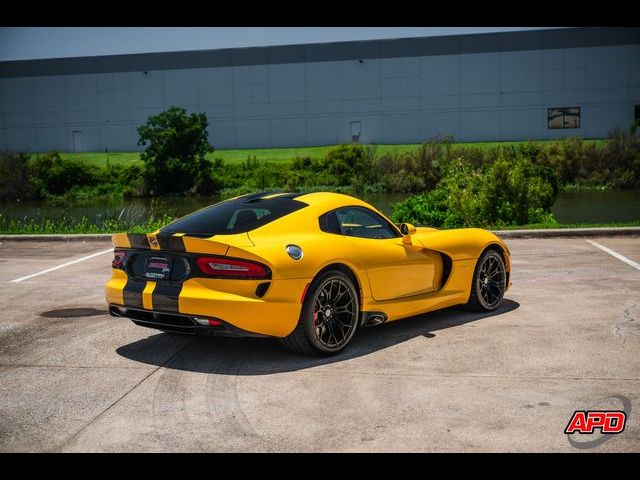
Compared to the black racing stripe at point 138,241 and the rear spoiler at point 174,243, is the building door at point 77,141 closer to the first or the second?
the rear spoiler at point 174,243

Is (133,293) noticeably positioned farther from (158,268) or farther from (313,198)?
(313,198)

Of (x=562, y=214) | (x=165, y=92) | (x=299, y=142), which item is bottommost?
(x=562, y=214)

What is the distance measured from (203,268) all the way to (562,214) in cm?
2518

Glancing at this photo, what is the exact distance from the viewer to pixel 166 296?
6293 mm

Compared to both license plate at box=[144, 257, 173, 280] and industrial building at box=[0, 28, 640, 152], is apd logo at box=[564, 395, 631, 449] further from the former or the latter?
industrial building at box=[0, 28, 640, 152]

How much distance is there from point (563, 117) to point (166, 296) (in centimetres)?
5809

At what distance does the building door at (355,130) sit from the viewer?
63125mm

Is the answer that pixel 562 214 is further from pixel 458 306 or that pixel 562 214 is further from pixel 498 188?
pixel 458 306

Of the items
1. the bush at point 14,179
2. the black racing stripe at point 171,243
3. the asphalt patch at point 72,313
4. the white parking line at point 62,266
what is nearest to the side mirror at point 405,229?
the black racing stripe at point 171,243

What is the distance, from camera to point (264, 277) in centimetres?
619

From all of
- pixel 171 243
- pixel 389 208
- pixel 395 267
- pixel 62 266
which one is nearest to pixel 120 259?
pixel 171 243

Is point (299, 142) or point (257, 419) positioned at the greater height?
point (299, 142)
